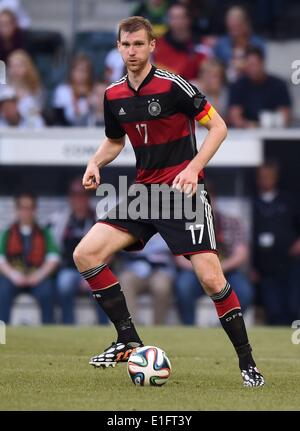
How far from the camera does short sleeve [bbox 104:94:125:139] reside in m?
7.01

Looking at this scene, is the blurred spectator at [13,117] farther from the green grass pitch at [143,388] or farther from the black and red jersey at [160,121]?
the black and red jersey at [160,121]

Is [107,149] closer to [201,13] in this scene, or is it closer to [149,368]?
[149,368]

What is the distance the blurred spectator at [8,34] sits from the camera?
15117 millimetres

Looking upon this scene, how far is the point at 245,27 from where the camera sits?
48.6 feet

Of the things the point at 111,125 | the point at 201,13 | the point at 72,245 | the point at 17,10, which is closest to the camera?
the point at 111,125

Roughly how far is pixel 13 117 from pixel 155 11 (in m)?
2.62

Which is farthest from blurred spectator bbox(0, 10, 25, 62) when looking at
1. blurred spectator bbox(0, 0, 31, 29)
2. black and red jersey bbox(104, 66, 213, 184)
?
black and red jersey bbox(104, 66, 213, 184)

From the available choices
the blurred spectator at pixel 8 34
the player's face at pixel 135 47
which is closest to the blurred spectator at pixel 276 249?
the blurred spectator at pixel 8 34

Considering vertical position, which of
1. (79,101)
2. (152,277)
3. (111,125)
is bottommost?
(152,277)

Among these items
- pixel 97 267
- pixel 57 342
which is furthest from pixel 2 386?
pixel 57 342

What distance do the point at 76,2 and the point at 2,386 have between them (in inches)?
405

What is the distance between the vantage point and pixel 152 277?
1366 centimetres

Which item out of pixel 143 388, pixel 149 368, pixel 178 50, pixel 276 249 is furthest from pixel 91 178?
pixel 178 50

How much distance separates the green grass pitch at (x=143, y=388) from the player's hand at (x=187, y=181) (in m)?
1.17
